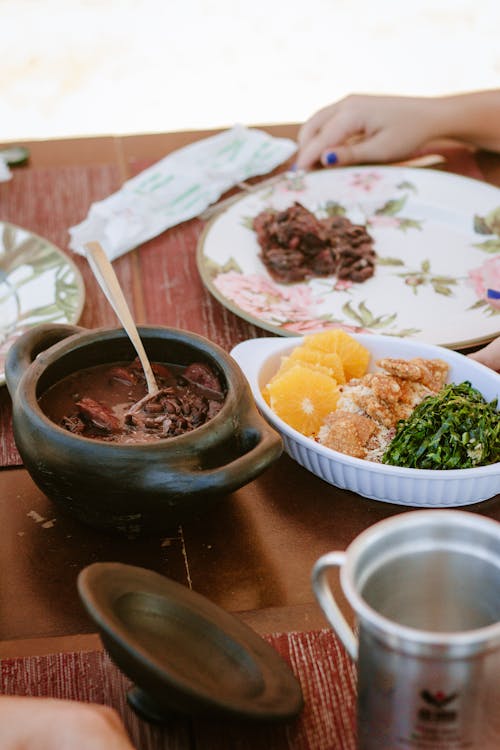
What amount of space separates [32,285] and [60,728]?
79 cm

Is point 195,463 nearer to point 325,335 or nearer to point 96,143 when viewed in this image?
point 325,335

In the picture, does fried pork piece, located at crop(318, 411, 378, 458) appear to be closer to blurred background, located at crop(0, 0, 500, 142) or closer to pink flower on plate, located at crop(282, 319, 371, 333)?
pink flower on plate, located at crop(282, 319, 371, 333)

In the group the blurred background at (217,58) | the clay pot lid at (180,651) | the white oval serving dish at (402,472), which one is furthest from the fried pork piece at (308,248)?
the blurred background at (217,58)

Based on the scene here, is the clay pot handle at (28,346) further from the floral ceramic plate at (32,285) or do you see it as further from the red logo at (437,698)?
the red logo at (437,698)

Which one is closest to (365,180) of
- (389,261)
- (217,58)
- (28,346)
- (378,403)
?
(389,261)

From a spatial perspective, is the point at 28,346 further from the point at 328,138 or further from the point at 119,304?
the point at 328,138

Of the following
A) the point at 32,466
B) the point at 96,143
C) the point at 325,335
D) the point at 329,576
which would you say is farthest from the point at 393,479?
the point at 96,143

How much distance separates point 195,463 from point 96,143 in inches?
42.2

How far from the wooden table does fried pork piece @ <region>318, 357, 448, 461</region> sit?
5 centimetres

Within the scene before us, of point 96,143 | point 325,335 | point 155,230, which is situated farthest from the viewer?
point 96,143

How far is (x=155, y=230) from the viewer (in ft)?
4.73

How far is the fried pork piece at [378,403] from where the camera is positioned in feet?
3.02

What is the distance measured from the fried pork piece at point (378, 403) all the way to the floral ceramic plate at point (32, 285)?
16.1 inches

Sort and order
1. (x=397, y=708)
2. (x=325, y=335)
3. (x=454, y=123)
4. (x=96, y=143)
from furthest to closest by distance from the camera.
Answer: (x=96, y=143), (x=454, y=123), (x=325, y=335), (x=397, y=708)
